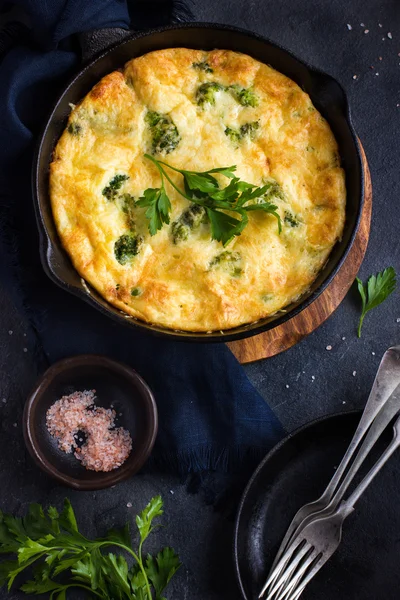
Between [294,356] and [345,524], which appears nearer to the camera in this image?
[345,524]

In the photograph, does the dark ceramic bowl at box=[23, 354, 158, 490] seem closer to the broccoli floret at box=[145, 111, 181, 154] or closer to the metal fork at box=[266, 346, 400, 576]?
the metal fork at box=[266, 346, 400, 576]

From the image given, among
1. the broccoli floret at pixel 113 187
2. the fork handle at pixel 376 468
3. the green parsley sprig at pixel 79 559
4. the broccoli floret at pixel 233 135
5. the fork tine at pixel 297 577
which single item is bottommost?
the green parsley sprig at pixel 79 559

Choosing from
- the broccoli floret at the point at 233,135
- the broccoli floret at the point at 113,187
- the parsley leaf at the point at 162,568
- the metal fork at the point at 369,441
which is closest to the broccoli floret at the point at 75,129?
the broccoli floret at the point at 113,187

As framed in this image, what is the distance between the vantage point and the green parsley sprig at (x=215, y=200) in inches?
143

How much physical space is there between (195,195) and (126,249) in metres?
0.46

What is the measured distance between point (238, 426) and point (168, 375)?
0.51 meters

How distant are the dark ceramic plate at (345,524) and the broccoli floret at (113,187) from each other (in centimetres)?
169

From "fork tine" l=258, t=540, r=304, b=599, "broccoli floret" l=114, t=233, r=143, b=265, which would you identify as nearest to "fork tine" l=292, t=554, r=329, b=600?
"fork tine" l=258, t=540, r=304, b=599

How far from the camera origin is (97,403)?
4270 millimetres

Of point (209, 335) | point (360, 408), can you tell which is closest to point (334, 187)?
point (209, 335)

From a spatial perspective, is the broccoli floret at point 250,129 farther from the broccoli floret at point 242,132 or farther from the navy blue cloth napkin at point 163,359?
the navy blue cloth napkin at point 163,359

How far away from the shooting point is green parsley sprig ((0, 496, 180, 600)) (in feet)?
12.5

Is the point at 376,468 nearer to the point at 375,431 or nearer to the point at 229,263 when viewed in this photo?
the point at 375,431

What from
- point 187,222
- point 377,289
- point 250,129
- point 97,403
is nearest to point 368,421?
point 377,289
